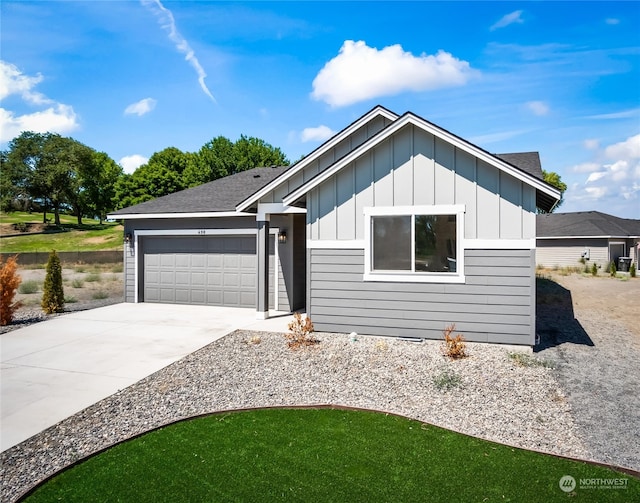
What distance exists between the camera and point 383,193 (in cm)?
857

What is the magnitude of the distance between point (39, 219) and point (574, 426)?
71.8 m

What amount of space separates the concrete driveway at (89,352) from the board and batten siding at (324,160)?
3.38 meters

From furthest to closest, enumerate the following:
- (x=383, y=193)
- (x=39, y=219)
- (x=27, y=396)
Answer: (x=39, y=219), (x=383, y=193), (x=27, y=396)

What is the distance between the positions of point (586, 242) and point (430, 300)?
26.5 metres

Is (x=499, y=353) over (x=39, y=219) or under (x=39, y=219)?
under

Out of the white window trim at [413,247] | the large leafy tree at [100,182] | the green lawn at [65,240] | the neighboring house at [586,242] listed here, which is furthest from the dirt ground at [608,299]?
the large leafy tree at [100,182]

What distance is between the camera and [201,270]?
13.1m

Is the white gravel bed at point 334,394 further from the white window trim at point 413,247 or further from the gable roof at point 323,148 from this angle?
the gable roof at point 323,148

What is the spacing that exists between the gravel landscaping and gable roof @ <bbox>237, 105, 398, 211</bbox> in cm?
371

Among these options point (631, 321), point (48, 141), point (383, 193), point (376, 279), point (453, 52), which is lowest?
point (631, 321)

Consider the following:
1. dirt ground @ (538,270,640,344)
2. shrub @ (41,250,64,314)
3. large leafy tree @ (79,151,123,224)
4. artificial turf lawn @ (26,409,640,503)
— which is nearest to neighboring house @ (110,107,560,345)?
artificial turf lawn @ (26,409,640,503)

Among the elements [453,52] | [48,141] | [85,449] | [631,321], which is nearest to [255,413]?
[85,449]

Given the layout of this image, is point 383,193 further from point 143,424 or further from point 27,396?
point 27,396

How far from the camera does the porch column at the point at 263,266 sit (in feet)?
34.1
